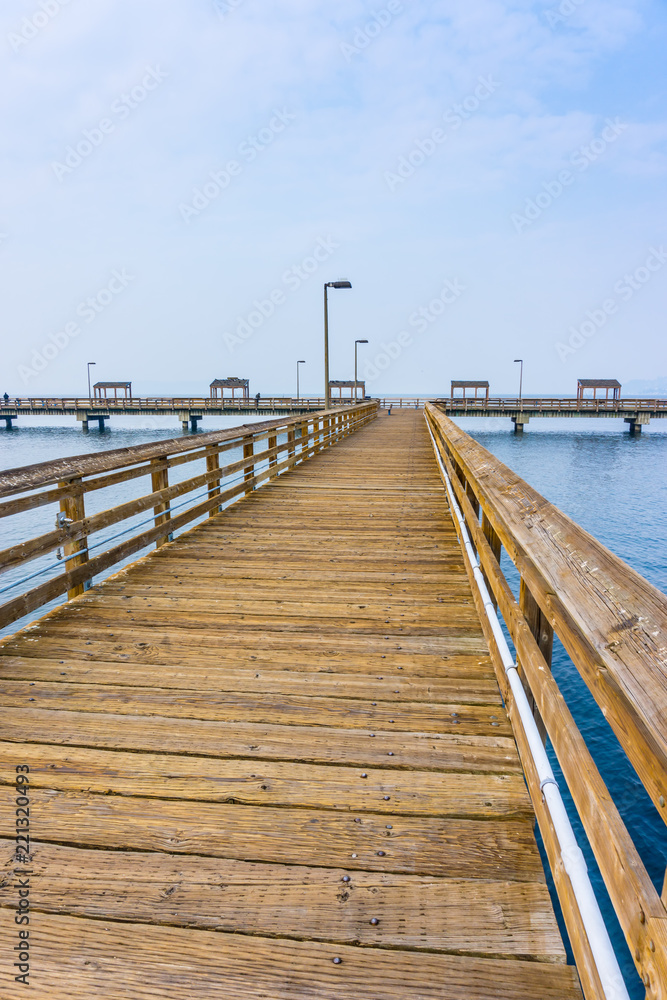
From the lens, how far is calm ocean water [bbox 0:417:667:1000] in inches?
198

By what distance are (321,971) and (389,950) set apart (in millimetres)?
201

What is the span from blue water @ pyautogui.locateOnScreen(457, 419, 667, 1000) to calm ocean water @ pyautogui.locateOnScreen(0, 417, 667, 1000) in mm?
10

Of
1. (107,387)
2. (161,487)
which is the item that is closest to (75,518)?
(161,487)

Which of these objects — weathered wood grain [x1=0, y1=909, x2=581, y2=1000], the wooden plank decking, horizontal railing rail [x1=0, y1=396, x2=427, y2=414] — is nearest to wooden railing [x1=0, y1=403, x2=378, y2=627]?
the wooden plank decking

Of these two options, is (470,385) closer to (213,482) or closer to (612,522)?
(612,522)

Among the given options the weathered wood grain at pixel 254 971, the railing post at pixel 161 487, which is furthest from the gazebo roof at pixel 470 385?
the weathered wood grain at pixel 254 971

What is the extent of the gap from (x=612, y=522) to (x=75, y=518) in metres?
16.8

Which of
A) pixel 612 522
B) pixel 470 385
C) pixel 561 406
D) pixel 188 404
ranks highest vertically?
pixel 470 385

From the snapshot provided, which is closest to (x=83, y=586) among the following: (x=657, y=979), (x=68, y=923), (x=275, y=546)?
(x=275, y=546)

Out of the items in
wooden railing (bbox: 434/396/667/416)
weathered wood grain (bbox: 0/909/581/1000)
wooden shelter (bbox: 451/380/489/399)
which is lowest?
weathered wood grain (bbox: 0/909/581/1000)

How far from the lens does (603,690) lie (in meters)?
1.26

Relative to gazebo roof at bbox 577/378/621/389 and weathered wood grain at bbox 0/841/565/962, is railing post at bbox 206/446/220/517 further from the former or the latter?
gazebo roof at bbox 577/378/621/389

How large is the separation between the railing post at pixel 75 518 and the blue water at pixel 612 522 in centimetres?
411

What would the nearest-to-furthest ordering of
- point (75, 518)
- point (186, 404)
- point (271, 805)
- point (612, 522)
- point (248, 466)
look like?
point (271, 805) < point (75, 518) < point (248, 466) < point (612, 522) < point (186, 404)
